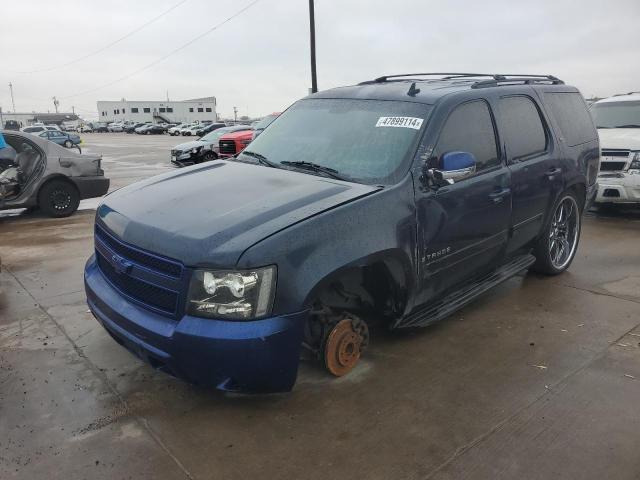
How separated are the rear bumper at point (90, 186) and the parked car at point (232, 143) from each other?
743cm

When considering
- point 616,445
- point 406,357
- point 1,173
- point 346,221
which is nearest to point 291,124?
point 346,221

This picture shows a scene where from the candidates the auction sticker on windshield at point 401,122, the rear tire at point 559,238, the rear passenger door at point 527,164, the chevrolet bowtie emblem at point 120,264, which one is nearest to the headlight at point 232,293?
the chevrolet bowtie emblem at point 120,264

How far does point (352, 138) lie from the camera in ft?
12.1

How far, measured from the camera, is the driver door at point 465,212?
341cm

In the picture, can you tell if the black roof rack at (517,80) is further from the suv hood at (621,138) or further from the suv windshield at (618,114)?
the suv windshield at (618,114)

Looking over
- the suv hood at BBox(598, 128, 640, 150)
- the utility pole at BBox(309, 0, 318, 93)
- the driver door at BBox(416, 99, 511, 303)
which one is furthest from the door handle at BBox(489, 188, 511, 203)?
the utility pole at BBox(309, 0, 318, 93)

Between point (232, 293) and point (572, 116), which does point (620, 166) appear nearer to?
point (572, 116)

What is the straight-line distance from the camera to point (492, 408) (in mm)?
2994

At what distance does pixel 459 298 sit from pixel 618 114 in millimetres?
7007

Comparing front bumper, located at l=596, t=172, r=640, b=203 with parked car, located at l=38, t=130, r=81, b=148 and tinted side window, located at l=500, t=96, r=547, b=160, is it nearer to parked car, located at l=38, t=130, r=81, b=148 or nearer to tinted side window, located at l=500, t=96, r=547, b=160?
tinted side window, located at l=500, t=96, r=547, b=160

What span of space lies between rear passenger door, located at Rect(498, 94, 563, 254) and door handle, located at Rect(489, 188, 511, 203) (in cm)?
11

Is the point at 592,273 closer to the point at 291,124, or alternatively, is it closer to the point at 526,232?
the point at 526,232

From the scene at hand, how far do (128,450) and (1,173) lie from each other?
7.62 m

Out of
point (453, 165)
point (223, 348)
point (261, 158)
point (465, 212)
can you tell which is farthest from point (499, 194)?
point (223, 348)
